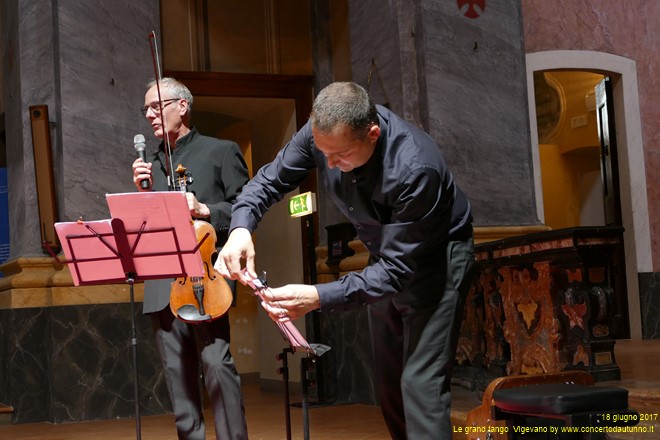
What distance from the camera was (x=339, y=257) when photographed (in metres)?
8.50

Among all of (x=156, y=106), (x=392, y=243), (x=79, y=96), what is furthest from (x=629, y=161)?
(x=392, y=243)

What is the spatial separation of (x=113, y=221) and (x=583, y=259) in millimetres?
2885

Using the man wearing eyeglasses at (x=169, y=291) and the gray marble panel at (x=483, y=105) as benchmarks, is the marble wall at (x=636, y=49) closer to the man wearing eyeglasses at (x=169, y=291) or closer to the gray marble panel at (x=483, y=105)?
the gray marble panel at (x=483, y=105)

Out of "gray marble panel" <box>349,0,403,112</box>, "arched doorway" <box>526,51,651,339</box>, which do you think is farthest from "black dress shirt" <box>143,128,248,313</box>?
"arched doorway" <box>526,51,651,339</box>

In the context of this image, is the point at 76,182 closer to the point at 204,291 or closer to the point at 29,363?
the point at 29,363

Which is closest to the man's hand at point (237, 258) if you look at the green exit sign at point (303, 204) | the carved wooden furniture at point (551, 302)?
the carved wooden furniture at point (551, 302)

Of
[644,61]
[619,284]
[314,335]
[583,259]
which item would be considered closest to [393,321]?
[583,259]

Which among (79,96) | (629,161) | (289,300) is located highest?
(79,96)

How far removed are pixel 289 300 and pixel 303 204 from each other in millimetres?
5476

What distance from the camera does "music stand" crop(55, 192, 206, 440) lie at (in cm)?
355

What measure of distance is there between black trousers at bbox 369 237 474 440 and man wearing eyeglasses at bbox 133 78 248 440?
3.05ft

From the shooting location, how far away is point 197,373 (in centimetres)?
410

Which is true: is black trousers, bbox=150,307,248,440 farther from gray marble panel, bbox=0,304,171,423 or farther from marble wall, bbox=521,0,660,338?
marble wall, bbox=521,0,660,338

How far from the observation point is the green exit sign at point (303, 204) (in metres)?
8.12
